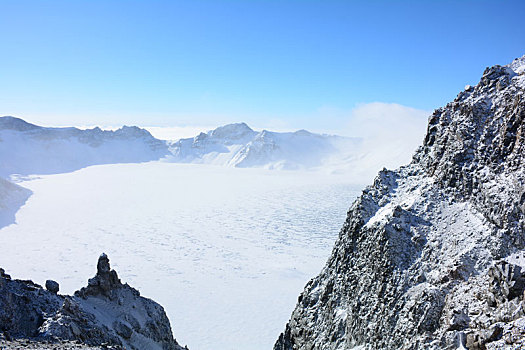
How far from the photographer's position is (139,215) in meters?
98.5

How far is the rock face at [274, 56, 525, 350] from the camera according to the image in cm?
1239

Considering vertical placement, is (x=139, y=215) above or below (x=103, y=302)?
below

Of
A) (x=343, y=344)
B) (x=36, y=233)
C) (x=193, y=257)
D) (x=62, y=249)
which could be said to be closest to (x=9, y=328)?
(x=343, y=344)

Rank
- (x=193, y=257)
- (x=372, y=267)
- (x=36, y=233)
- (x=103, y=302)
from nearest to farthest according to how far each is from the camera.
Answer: (x=372, y=267)
(x=103, y=302)
(x=193, y=257)
(x=36, y=233)

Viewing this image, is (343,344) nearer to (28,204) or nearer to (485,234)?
(485,234)

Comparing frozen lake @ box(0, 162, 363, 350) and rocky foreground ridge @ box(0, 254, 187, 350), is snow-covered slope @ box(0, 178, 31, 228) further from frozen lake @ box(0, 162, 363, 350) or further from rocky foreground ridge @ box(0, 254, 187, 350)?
rocky foreground ridge @ box(0, 254, 187, 350)

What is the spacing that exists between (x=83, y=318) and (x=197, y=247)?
170 ft

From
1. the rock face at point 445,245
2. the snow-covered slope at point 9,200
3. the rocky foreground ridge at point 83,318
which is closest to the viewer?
the rock face at point 445,245

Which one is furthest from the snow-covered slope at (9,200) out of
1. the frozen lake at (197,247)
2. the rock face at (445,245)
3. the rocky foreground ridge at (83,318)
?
the rock face at (445,245)

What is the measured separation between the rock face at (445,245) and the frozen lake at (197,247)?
2040 cm

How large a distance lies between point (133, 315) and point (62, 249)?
5217cm

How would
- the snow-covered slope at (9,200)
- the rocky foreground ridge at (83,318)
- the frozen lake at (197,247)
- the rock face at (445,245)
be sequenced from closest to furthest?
the rock face at (445,245) → the rocky foreground ridge at (83,318) → the frozen lake at (197,247) → the snow-covered slope at (9,200)

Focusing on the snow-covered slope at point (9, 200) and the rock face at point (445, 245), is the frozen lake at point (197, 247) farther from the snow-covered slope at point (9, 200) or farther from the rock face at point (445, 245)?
the rock face at point (445, 245)

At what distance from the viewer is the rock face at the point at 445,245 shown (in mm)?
12391
